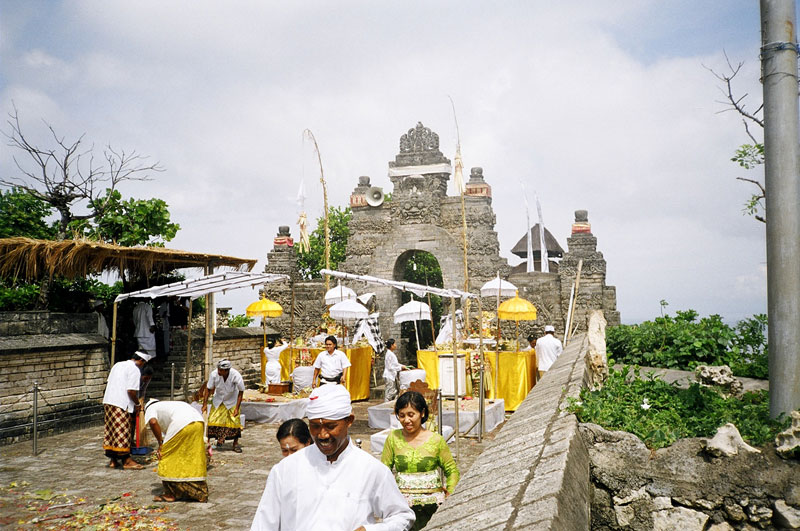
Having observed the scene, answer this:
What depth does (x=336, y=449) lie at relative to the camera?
2641mm

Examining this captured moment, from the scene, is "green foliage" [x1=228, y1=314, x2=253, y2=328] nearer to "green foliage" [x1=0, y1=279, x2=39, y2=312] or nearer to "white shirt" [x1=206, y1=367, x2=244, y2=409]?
"green foliage" [x1=0, y1=279, x2=39, y2=312]

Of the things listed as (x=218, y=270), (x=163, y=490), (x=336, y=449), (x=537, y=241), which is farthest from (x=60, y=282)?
(x=537, y=241)

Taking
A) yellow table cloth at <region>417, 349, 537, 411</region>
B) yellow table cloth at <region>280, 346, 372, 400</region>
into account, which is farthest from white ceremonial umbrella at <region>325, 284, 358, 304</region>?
yellow table cloth at <region>417, 349, 537, 411</region>

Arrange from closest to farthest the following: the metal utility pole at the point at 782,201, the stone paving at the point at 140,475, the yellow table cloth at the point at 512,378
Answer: the metal utility pole at the point at 782,201 → the stone paving at the point at 140,475 → the yellow table cloth at the point at 512,378

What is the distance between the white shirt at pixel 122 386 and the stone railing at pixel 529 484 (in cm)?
581

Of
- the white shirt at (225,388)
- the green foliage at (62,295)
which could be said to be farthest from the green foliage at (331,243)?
the white shirt at (225,388)

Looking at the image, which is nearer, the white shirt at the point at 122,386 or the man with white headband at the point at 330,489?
the man with white headband at the point at 330,489

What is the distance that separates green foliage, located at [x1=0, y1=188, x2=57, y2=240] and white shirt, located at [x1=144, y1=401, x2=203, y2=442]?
40.4ft

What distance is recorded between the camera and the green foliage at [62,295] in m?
13.8

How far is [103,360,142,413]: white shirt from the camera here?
26.8ft

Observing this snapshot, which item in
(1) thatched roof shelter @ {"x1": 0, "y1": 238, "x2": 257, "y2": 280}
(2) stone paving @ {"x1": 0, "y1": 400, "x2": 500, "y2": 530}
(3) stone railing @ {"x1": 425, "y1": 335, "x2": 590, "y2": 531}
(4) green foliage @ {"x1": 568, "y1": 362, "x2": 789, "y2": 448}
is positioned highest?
(1) thatched roof shelter @ {"x1": 0, "y1": 238, "x2": 257, "y2": 280}

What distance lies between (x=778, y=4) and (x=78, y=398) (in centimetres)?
1159

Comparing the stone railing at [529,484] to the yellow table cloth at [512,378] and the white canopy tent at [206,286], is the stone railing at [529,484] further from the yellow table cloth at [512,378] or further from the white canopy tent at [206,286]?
the yellow table cloth at [512,378]

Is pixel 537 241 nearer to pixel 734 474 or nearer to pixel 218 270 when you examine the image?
pixel 218 270
